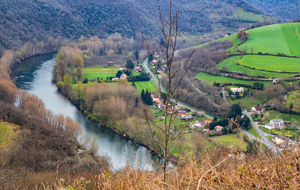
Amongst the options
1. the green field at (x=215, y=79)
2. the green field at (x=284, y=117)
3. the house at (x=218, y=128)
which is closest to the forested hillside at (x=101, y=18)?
the green field at (x=215, y=79)

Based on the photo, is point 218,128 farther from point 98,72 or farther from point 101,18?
point 101,18

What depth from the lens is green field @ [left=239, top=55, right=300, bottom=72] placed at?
97.8ft

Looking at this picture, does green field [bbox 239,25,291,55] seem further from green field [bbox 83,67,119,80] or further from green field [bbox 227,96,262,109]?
green field [bbox 83,67,119,80]

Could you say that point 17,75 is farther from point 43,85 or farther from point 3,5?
point 3,5

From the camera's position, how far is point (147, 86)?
96.8 ft

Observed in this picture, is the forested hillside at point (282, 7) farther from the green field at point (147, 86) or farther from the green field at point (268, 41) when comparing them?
the green field at point (147, 86)

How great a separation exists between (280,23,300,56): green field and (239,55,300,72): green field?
4677mm

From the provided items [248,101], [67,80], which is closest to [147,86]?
[67,80]

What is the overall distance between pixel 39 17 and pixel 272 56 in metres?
52.7

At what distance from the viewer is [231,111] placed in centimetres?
2161

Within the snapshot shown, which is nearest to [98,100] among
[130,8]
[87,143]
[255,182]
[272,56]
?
[87,143]

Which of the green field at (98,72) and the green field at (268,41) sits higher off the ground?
the green field at (268,41)

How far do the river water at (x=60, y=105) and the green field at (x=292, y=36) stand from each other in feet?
109

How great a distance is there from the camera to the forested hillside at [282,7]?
9569 centimetres
